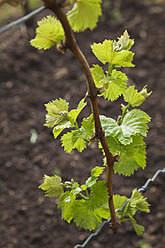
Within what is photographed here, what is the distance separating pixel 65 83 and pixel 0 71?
616mm

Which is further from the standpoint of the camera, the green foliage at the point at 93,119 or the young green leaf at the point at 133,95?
the young green leaf at the point at 133,95

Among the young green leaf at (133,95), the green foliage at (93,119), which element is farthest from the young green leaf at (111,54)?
the young green leaf at (133,95)

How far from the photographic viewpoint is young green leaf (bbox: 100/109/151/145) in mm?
703

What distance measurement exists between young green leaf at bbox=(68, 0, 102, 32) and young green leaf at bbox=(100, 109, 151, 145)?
0.24 meters

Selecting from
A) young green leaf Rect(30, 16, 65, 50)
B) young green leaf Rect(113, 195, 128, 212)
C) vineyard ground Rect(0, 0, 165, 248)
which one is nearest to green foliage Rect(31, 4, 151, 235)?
young green leaf Rect(30, 16, 65, 50)

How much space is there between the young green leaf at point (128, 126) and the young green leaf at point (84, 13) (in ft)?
0.80

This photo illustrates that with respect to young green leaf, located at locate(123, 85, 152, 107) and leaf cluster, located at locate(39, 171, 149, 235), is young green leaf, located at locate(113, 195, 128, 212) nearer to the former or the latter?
leaf cluster, located at locate(39, 171, 149, 235)

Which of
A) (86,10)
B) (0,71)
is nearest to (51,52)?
(0,71)

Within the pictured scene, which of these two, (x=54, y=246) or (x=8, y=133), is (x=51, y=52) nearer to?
(x=8, y=133)

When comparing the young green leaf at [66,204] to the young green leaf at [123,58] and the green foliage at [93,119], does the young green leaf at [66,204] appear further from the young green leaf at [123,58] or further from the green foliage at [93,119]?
the young green leaf at [123,58]

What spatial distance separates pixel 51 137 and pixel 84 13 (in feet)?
6.44

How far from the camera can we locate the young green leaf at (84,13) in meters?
0.58

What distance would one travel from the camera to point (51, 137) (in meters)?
2.51

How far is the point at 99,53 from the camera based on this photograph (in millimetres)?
636
